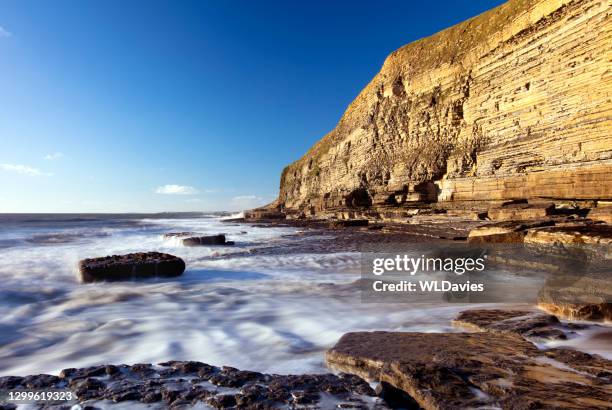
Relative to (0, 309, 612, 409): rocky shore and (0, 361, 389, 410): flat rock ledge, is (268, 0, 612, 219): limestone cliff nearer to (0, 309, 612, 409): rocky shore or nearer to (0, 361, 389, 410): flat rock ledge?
(0, 309, 612, 409): rocky shore

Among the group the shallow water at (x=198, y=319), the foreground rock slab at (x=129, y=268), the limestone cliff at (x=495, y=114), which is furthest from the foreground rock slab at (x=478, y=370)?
the limestone cliff at (x=495, y=114)

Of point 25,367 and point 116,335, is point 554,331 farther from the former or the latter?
point 25,367

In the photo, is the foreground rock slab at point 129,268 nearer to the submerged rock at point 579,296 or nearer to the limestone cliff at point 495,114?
the submerged rock at point 579,296

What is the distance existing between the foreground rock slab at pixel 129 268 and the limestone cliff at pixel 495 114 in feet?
43.1

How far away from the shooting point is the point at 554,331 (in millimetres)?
2834

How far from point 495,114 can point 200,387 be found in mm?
21054

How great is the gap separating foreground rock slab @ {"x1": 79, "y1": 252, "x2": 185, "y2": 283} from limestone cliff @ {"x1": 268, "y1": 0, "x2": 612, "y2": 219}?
13.1m

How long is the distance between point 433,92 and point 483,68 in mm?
4758

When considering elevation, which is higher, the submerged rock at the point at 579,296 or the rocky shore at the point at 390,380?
the submerged rock at the point at 579,296

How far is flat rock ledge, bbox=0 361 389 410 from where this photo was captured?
6.61ft

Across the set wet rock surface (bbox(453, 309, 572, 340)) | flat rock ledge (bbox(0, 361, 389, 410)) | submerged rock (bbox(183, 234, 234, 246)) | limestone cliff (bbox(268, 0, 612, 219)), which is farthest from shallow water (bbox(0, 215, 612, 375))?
limestone cliff (bbox(268, 0, 612, 219))

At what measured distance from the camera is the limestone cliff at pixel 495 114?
43.5ft

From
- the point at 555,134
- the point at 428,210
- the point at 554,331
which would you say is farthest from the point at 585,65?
the point at 554,331

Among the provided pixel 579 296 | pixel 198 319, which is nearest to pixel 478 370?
pixel 579 296
